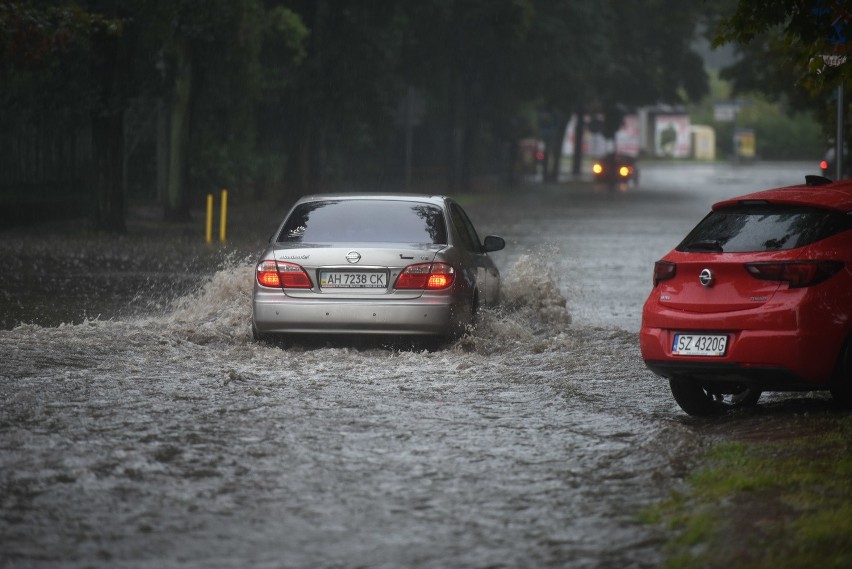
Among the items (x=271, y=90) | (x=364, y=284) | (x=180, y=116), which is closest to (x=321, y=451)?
(x=364, y=284)

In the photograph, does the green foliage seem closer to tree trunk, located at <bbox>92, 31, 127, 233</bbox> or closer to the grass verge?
tree trunk, located at <bbox>92, 31, 127, 233</bbox>

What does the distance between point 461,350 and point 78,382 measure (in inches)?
128

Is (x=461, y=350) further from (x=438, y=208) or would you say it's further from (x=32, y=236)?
(x=32, y=236)

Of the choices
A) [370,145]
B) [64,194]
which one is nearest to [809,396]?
[64,194]

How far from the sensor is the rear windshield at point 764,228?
9.27 meters

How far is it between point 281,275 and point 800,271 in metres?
4.77

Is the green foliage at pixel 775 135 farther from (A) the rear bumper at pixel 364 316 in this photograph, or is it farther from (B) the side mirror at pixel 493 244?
(A) the rear bumper at pixel 364 316

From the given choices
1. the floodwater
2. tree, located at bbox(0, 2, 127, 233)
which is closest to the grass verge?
the floodwater

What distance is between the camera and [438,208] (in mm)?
13328

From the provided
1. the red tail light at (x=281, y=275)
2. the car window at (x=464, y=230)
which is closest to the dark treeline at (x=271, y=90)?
the car window at (x=464, y=230)

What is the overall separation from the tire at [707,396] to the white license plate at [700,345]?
10.0 inches

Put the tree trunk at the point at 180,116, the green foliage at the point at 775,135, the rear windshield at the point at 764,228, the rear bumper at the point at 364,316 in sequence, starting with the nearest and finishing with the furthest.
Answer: the rear windshield at the point at 764,228 < the rear bumper at the point at 364,316 < the tree trunk at the point at 180,116 < the green foliage at the point at 775,135

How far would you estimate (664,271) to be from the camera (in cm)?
967

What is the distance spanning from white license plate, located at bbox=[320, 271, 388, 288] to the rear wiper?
3.31 m
